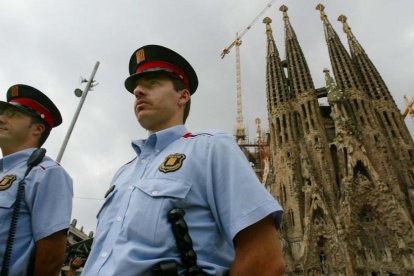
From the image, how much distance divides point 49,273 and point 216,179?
1.61 metres

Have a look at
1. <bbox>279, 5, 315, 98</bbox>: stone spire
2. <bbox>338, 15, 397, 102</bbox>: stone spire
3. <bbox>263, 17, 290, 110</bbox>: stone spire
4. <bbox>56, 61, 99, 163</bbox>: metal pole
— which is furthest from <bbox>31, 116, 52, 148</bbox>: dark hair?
<bbox>338, 15, 397, 102</bbox>: stone spire

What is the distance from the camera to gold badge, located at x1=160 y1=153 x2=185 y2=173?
66.6 inches

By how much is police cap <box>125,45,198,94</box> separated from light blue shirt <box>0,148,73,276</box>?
98 centimetres

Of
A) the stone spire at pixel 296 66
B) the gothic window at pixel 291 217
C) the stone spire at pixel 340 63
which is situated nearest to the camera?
the gothic window at pixel 291 217

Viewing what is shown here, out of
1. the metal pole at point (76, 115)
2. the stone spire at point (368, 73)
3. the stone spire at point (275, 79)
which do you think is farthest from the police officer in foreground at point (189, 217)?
the stone spire at point (368, 73)

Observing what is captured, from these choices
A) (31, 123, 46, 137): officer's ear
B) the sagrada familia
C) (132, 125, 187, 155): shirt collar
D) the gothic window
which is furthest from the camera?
the gothic window

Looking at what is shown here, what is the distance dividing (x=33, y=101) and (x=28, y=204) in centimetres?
119

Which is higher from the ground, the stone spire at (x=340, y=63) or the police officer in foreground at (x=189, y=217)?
the stone spire at (x=340, y=63)

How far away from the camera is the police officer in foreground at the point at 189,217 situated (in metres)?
1.39

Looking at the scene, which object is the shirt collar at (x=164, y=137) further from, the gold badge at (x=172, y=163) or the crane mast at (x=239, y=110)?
the crane mast at (x=239, y=110)

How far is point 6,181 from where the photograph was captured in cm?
245

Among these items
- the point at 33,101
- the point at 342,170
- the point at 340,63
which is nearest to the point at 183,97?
the point at 33,101

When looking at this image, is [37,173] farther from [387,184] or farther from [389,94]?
[389,94]

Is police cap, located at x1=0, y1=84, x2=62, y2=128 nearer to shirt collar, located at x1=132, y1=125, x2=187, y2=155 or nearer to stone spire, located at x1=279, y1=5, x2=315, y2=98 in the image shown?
shirt collar, located at x1=132, y1=125, x2=187, y2=155
